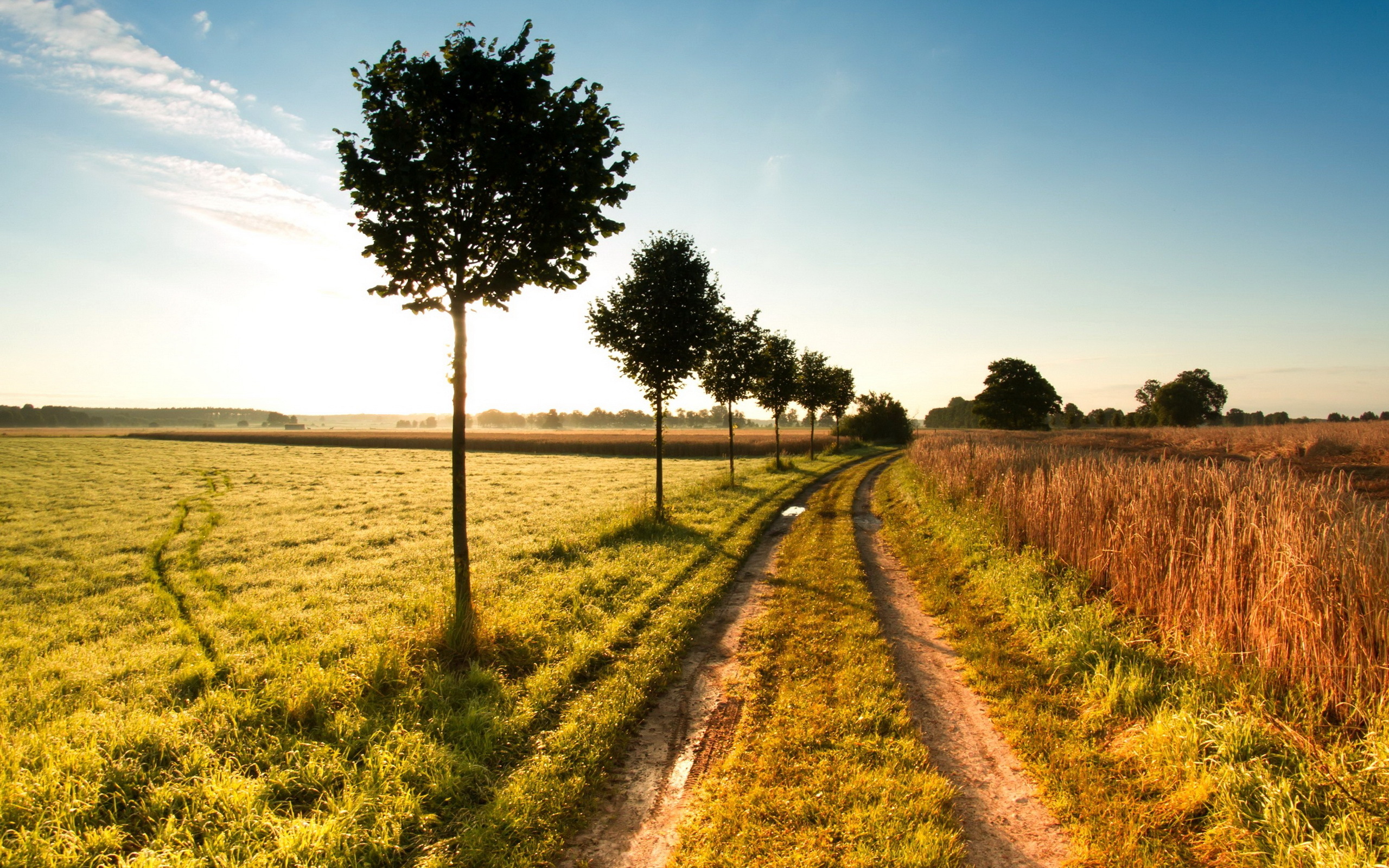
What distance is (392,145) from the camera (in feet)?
20.1

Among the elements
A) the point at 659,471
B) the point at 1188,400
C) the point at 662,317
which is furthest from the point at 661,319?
the point at 1188,400

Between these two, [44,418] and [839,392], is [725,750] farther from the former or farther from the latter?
[44,418]

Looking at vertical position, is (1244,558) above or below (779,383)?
below

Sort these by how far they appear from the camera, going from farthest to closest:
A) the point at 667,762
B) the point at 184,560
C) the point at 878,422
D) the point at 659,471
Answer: the point at 878,422 < the point at 659,471 < the point at 184,560 < the point at 667,762

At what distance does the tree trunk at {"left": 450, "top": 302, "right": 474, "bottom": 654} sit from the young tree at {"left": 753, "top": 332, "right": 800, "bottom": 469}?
25378mm

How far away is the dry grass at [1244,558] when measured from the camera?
4574mm

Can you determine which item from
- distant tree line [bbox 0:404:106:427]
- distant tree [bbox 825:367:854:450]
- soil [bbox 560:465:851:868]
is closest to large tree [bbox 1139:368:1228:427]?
distant tree [bbox 825:367:854:450]

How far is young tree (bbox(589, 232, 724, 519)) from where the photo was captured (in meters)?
16.3

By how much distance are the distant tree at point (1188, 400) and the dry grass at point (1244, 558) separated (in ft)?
289

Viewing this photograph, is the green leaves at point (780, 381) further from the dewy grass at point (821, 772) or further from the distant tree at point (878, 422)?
the distant tree at point (878, 422)

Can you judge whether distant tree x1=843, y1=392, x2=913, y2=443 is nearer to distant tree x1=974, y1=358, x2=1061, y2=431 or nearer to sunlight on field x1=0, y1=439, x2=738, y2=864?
distant tree x1=974, y1=358, x2=1061, y2=431

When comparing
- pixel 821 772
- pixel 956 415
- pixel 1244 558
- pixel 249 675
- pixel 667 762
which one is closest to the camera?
pixel 821 772

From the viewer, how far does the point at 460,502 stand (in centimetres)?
748

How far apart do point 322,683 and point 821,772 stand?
16.8ft
